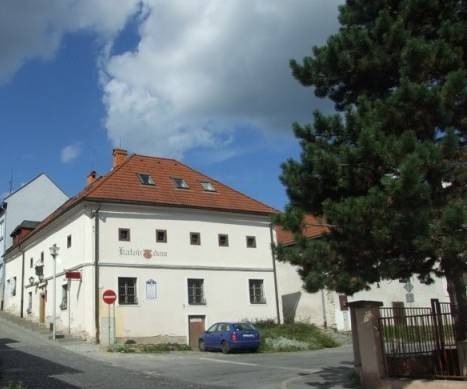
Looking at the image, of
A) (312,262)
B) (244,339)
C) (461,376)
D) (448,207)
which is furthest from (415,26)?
(244,339)

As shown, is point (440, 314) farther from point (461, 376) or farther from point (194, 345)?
point (194, 345)

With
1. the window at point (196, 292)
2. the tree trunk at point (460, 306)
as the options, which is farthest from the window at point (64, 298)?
the tree trunk at point (460, 306)

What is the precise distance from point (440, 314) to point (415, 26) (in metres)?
6.03

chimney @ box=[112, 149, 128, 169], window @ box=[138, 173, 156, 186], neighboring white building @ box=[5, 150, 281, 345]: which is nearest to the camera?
neighboring white building @ box=[5, 150, 281, 345]

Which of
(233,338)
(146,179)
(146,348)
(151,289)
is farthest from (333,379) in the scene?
(146,179)

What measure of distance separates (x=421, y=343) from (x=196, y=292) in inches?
803

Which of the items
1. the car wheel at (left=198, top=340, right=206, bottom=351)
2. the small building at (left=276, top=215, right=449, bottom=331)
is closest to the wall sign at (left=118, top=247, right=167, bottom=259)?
the car wheel at (left=198, top=340, right=206, bottom=351)

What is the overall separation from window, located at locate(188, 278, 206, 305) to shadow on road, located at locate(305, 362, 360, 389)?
1412 cm

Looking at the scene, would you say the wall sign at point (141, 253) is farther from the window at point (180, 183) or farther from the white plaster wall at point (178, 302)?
the window at point (180, 183)

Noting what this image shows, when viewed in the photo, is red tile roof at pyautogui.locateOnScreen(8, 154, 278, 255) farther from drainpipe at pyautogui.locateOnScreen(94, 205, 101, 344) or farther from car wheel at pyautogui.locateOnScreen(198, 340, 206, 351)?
car wheel at pyautogui.locateOnScreen(198, 340, 206, 351)

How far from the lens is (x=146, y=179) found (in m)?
33.8

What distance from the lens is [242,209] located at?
114 ft

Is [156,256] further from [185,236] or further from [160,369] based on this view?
[160,369]

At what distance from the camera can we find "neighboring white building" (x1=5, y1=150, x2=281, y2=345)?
29688 millimetres
